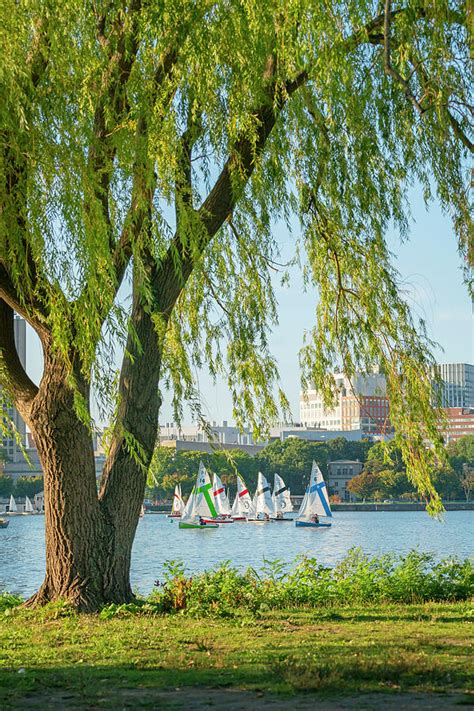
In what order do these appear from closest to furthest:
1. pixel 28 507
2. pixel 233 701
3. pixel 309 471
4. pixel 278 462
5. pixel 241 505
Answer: pixel 233 701 < pixel 241 505 < pixel 28 507 < pixel 278 462 < pixel 309 471

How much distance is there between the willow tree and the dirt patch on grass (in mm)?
3398

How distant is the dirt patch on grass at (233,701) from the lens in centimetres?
529

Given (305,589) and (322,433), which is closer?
(305,589)

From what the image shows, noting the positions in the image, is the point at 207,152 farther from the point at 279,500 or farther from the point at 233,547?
the point at 279,500

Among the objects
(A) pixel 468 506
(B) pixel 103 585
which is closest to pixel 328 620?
(B) pixel 103 585

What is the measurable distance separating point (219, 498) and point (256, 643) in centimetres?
7094

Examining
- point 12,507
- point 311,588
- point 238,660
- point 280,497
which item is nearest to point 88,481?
point 311,588

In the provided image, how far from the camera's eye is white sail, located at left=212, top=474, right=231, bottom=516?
7294 centimetres

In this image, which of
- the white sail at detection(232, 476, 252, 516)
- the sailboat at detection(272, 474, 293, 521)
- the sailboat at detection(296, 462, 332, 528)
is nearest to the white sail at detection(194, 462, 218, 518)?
the white sail at detection(232, 476, 252, 516)

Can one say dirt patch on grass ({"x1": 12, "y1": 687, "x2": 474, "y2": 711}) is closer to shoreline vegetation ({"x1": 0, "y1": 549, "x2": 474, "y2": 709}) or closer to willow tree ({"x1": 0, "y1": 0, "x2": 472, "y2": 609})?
shoreline vegetation ({"x1": 0, "y1": 549, "x2": 474, "y2": 709})

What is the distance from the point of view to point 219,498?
78.1 m

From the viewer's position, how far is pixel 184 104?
9.73m

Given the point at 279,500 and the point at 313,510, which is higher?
the point at 279,500

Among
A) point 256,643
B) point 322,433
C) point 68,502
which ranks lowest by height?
point 256,643
